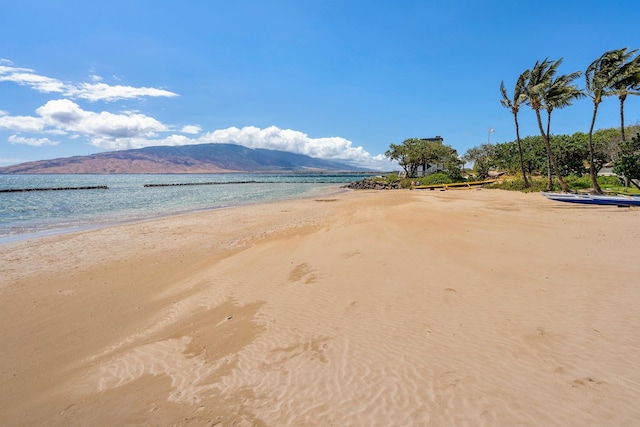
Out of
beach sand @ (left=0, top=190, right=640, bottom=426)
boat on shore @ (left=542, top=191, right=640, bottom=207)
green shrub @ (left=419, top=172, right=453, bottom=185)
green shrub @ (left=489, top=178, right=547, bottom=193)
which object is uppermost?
green shrub @ (left=419, top=172, right=453, bottom=185)

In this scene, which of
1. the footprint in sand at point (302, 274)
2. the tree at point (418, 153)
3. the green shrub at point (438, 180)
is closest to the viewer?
the footprint in sand at point (302, 274)

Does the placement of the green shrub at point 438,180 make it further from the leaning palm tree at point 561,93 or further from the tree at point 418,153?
the leaning palm tree at point 561,93

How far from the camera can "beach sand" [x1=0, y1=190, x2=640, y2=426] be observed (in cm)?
375

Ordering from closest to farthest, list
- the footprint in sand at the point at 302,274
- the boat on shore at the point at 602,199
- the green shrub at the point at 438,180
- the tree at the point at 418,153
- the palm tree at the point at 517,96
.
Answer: the footprint in sand at the point at 302,274 → the boat on shore at the point at 602,199 → the palm tree at the point at 517,96 → the green shrub at the point at 438,180 → the tree at the point at 418,153

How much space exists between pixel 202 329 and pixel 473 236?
1055 centimetres

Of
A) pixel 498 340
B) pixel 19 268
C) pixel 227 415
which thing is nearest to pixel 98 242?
pixel 19 268

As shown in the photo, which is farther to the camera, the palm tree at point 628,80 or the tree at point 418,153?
the tree at point 418,153

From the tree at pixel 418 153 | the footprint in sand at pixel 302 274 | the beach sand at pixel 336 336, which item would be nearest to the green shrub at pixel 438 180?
the tree at pixel 418 153

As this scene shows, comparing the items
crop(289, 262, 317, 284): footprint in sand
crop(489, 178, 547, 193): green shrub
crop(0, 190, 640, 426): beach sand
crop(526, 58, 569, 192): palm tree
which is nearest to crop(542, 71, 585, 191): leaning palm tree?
crop(526, 58, 569, 192): palm tree

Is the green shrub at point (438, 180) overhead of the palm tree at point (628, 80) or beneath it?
beneath

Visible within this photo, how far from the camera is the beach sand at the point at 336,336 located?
375 cm

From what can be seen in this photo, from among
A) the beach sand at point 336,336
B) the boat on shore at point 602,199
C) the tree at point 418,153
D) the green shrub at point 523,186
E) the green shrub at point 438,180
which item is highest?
the tree at point 418,153

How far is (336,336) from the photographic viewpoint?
5.46 m

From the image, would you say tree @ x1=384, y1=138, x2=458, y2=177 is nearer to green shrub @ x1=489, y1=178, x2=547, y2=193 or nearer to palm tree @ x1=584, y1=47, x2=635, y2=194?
green shrub @ x1=489, y1=178, x2=547, y2=193
